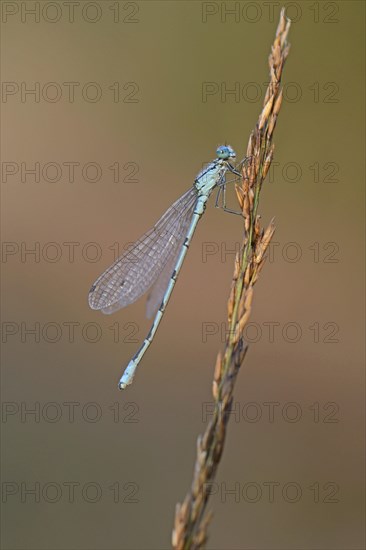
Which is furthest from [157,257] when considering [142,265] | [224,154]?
[224,154]

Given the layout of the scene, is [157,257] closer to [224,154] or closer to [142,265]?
[142,265]

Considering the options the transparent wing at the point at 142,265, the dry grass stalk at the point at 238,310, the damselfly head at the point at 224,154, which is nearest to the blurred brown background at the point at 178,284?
the transparent wing at the point at 142,265

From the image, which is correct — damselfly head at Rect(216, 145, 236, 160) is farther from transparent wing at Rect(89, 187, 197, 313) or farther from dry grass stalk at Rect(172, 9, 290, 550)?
dry grass stalk at Rect(172, 9, 290, 550)

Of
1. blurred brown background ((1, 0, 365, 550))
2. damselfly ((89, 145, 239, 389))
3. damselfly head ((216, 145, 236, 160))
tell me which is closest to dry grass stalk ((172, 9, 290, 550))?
damselfly head ((216, 145, 236, 160))

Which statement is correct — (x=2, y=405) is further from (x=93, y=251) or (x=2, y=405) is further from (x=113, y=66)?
(x=113, y=66)

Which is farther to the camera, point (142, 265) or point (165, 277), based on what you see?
point (142, 265)

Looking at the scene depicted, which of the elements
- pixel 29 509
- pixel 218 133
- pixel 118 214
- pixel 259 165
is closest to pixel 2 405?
pixel 29 509
